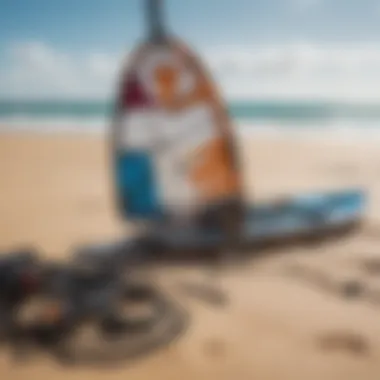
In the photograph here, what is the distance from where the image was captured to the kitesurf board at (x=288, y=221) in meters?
1.08

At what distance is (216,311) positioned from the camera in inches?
39.2

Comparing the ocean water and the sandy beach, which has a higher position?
the ocean water

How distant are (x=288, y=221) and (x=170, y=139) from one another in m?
0.26

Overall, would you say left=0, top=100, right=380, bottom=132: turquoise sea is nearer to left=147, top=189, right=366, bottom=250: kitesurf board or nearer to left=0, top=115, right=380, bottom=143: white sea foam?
left=0, top=115, right=380, bottom=143: white sea foam

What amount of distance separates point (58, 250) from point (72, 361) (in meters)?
0.18

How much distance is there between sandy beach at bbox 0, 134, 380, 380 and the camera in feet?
3.11

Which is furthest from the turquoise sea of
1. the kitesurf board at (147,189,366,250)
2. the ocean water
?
the kitesurf board at (147,189,366,250)

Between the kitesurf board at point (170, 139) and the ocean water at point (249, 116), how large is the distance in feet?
0.12

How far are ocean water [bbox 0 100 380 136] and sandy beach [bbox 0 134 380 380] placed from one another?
24 millimetres

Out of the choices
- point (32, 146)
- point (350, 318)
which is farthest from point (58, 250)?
point (350, 318)

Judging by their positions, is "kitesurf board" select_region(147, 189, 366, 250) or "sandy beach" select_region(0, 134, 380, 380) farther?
"kitesurf board" select_region(147, 189, 366, 250)

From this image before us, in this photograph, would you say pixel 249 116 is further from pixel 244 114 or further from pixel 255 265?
pixel 255 265

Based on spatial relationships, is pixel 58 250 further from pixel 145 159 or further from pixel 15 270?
pixel 145 159

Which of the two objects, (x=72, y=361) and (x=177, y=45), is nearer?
(x=72, y=361)
